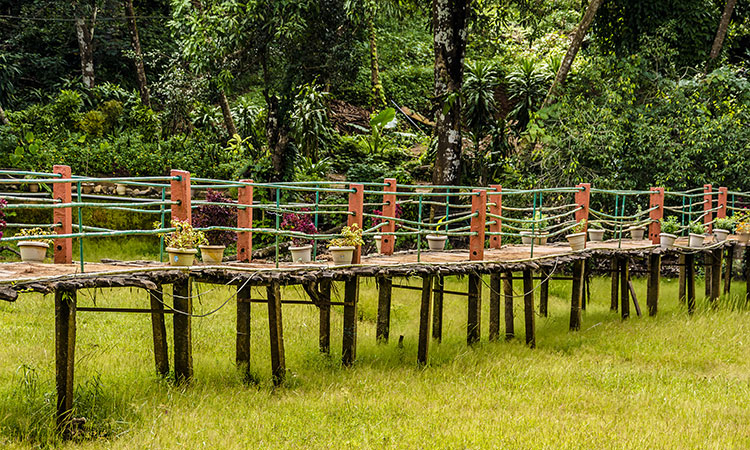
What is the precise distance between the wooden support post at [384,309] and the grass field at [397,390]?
23cm

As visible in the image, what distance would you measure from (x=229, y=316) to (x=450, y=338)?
4.43 m

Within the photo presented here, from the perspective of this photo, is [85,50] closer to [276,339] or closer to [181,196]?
[276,339]

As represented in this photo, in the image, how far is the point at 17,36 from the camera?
84.2 ft

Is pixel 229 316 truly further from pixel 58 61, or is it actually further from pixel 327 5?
pixel 58 61

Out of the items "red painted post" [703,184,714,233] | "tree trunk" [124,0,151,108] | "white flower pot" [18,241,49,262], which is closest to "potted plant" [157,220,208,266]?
"white flower pot" [18,241,49,262]

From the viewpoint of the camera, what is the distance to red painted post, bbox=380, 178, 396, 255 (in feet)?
36.1

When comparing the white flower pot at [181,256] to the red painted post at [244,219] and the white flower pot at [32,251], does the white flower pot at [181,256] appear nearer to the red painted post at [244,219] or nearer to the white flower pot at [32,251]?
the red painted post at [244,219]

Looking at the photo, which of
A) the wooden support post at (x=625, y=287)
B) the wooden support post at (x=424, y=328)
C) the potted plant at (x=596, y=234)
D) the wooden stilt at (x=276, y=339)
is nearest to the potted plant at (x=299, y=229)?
the wooden stilt at (x=276, y=339)

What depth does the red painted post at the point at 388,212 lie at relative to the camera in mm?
10994

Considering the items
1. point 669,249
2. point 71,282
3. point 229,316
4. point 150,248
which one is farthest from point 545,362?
point 150,248

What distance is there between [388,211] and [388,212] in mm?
14

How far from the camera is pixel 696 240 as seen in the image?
1554cm

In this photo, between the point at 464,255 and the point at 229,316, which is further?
the point at 229,316

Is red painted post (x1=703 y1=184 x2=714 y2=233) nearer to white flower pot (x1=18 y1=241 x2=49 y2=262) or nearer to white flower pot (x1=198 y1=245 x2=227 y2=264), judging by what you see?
white flower pot (x1=198 y1=245 x2=227 y2=264)
